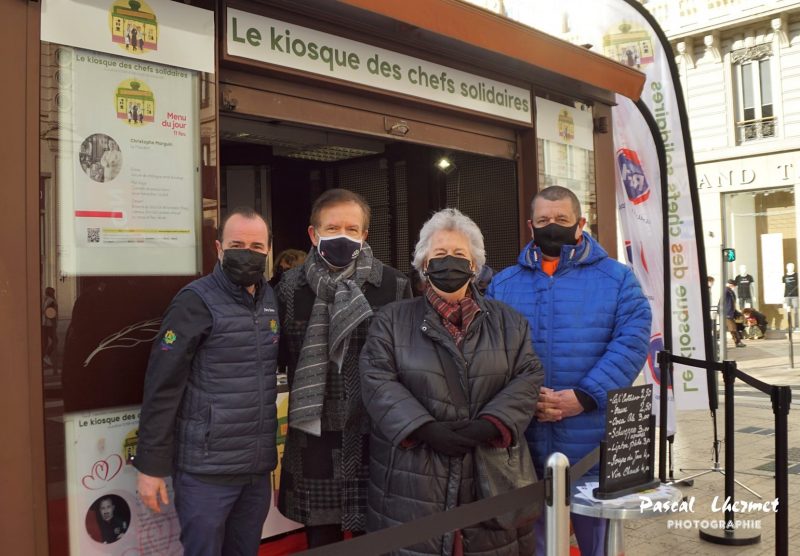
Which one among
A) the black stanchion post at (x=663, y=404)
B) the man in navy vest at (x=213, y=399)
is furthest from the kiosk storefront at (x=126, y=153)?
the black stanchion post at (x=663, y=404)

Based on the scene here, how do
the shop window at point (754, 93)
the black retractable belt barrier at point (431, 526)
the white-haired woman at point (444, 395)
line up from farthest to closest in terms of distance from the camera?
the shop window at point (754, 93) → the white-haired woman at point (444, 395) → the black retractable belt barrier at point (431, 526)

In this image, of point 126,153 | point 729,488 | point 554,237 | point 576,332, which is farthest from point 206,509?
point 729,488

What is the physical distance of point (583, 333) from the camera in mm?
3006

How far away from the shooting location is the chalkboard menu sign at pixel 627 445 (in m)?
2.49

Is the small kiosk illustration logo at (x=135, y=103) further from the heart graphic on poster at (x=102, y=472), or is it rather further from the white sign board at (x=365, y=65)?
the heart graphic on poster at (x=102, y=472)

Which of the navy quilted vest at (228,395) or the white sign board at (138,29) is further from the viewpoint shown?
the white sign board at (138,29)

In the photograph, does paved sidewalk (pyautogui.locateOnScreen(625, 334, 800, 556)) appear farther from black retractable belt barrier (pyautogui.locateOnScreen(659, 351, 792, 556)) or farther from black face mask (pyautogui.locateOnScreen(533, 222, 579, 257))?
black face mask (pyautogui.locateOnScreen(533, 222, 579, 257))

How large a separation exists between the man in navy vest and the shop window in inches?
816

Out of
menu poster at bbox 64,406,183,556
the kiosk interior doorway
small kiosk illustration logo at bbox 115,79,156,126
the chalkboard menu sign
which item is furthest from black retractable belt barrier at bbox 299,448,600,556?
the kiosk interior doorway

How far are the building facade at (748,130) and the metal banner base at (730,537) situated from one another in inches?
647

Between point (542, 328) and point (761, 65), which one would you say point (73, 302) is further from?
point (761, 65)

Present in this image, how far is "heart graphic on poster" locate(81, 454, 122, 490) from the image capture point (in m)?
2.83

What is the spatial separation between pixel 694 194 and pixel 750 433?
324 cm

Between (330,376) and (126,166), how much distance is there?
121 cm
